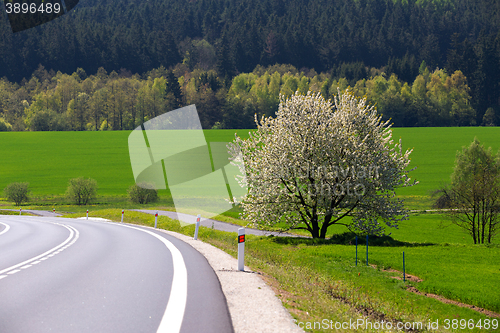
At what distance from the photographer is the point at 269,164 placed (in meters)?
25.6

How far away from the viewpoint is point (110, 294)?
7637 mm

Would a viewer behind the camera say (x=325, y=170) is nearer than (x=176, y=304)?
No

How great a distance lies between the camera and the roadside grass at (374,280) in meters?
8.72

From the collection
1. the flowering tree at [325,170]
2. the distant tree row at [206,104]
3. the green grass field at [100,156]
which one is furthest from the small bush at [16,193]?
the distant tree row at [206,104]

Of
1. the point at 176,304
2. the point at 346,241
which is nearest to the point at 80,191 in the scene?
the point at 346,241

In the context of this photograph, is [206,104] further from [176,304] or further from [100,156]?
[176,304]

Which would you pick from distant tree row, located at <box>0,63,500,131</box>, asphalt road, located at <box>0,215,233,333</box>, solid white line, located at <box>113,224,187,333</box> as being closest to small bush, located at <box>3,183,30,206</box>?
distant tree row, located at <box>0,63,500,131</box>

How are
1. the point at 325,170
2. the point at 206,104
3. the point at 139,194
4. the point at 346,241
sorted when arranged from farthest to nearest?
1. the point at 206,104
2. the point at 139,194
3. the point at 346,241
4. the point at 325,170

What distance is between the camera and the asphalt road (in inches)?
233

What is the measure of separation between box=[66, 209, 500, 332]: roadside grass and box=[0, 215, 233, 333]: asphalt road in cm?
158

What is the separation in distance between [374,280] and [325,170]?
10648 millimetres

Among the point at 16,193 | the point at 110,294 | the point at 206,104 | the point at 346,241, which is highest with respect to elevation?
the point at 206,104

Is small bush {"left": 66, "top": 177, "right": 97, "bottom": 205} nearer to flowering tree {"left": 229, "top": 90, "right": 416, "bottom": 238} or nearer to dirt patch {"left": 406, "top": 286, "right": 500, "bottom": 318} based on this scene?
flowering tree {"left": 229, "top": 90, "right": 416, "bottom": 238}

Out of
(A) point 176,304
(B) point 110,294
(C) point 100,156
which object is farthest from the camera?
(C) point 100,156
